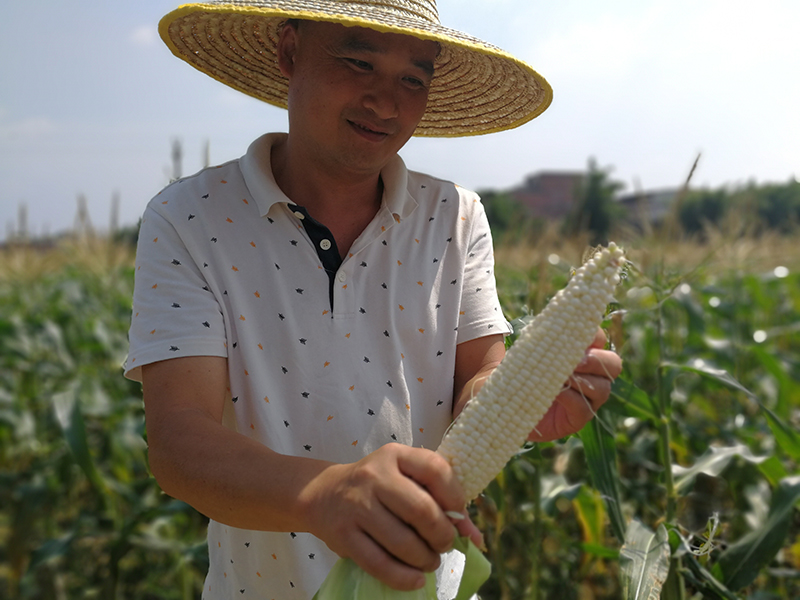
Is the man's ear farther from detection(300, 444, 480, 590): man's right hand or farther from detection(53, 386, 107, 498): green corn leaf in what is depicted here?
detection(53, 386, 107, 498): green corn leaf

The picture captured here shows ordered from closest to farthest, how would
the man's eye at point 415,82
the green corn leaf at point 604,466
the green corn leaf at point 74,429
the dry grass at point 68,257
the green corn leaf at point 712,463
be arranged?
the man's eye at point 415,82
the green corn leaf at point 604,466
the green corn leaf at point 712,463
the green corn leaf at point 74,429
the dry grass at point 68,257

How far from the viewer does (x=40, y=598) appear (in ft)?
11.5

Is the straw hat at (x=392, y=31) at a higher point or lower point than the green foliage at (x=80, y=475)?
higher

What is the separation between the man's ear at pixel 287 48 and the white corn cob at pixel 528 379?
969 mm

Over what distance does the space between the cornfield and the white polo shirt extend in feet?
1.35

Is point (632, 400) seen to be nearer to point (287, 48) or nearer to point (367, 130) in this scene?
point (367, 130)

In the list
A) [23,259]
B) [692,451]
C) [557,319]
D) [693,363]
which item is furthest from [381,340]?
[23,259]

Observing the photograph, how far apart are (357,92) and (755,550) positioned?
174 cm

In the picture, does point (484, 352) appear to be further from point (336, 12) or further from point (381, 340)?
point (336, 12)

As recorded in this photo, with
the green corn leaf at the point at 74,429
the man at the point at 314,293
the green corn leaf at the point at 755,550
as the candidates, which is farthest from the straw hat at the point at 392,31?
the green corn leaf at the point at 74,429

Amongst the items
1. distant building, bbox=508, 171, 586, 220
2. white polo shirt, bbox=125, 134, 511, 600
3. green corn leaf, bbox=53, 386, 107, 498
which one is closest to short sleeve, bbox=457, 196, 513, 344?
white polo shirt, bbox=125, 134, 511, 600

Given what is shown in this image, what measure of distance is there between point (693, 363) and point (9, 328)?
4159 millimetres

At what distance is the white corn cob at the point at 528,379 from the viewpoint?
104cm

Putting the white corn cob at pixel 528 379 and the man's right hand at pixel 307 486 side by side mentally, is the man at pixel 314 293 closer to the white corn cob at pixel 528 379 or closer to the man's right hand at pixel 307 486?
the man's right hand at pixel 307 486
